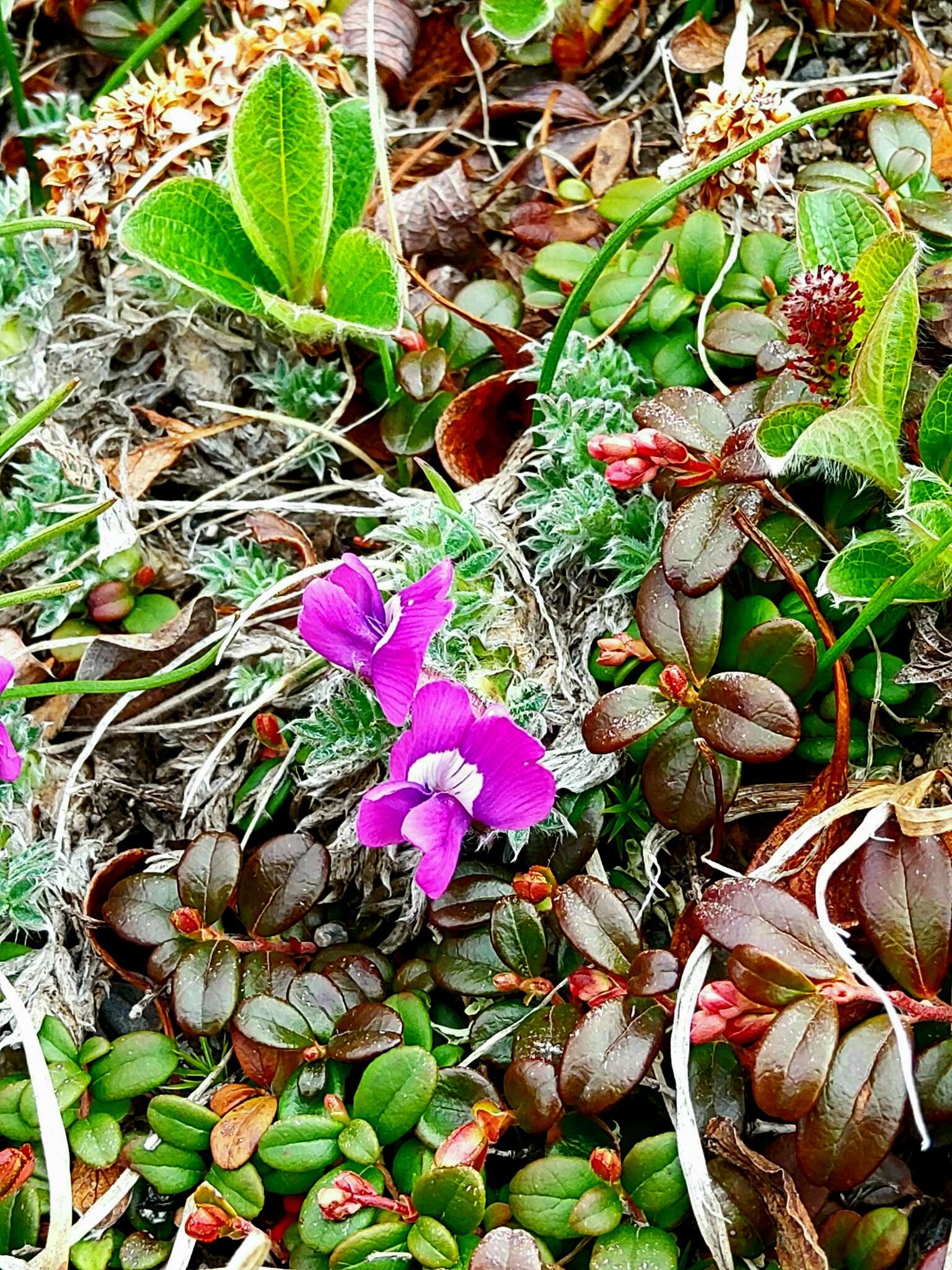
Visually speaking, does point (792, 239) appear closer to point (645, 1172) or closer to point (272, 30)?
point (272, 30)

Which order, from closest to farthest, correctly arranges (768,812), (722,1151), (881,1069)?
(881,1069) → (722,1151) → (768,812)

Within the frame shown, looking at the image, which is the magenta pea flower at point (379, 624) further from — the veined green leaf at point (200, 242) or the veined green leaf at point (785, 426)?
the veined green leaf at point (200, 242)

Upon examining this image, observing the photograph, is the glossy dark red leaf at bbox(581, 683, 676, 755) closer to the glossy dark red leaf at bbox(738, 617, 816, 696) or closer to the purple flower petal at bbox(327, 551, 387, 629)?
the glossy dark red leaf at bbox(738, 617, 816, 696)

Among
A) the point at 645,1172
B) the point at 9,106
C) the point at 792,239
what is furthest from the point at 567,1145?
the point at 9,106

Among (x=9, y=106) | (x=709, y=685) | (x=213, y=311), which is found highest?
(x=9, y=106)

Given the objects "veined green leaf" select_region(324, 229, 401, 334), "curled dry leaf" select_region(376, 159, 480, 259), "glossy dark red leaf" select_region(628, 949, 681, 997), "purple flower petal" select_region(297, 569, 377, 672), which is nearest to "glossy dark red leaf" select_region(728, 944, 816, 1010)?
"glossy dark red leaf" select_region(628, 949, 681, 997)
